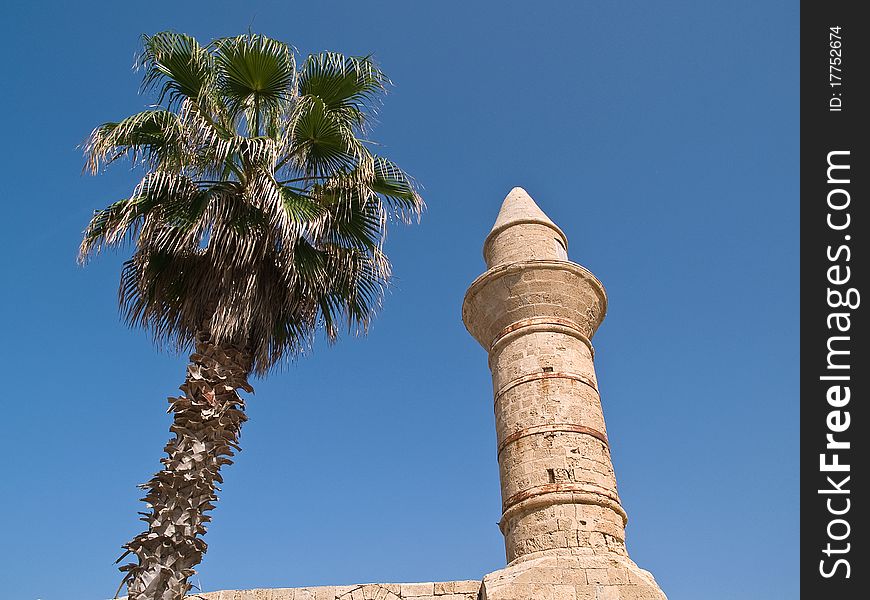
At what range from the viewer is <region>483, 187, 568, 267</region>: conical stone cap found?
364 inches

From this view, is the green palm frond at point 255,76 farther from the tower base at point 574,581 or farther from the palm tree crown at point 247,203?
the tower base at point 574,581

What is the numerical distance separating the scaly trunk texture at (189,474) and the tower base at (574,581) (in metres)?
2.71

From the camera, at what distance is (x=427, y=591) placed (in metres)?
7.01

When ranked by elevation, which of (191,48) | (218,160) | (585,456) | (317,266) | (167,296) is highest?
(191,48)

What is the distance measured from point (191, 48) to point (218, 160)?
4.75ft

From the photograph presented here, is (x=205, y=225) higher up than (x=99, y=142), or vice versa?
(x=99, y=142)

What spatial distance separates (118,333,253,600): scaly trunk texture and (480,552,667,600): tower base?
107 inches

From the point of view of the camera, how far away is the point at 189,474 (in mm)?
6137

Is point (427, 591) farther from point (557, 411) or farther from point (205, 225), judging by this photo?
point (205, 225)

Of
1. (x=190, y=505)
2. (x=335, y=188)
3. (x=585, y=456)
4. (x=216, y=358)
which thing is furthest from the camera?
(x=335, y=188)

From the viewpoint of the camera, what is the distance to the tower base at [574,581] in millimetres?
6262

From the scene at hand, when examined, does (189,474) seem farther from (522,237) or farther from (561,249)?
(561,249)

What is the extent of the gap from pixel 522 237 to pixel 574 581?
15.1ft

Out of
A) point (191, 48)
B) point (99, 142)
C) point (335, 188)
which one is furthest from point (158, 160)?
point (335, 188)
